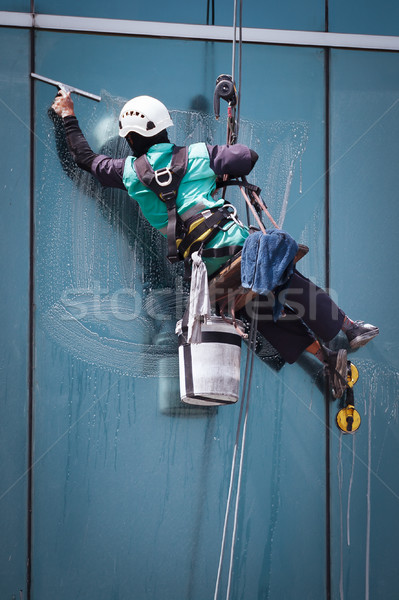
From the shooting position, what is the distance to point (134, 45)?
5387 millimetres

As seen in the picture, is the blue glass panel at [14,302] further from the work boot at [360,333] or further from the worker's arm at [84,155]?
the work boot at [360,333]

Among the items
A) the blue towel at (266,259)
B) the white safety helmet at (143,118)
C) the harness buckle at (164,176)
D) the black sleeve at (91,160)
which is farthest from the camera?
the black sleeve at (91,160)

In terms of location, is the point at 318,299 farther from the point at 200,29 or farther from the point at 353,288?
the point at 200,29

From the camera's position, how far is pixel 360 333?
16.7 feet

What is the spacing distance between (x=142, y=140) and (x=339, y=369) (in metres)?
1.79

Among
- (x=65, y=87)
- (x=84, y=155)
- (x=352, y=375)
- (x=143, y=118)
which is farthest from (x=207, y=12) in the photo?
(x=352, y=375)

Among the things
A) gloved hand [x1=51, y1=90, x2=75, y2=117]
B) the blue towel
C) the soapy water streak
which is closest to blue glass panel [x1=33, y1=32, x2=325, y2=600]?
the soapy water streak

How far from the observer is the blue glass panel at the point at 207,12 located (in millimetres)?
5355

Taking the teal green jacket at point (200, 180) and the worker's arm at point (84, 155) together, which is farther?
the worker's arm at point (84, 155)

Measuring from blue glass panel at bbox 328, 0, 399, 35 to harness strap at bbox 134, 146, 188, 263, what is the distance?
5.48 ft

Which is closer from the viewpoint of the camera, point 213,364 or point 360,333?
point 213,364

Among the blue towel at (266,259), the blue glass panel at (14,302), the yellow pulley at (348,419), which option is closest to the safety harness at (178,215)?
the blue towel at (266,259)

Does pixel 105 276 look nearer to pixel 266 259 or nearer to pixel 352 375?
pixel 266 259

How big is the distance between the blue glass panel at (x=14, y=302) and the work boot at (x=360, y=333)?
194 centimetres
